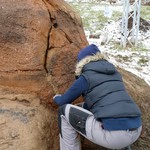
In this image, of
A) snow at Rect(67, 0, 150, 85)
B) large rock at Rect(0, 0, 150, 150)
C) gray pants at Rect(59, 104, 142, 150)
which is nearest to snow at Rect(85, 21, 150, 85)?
snow at Rect(67, 0, 150, 85)

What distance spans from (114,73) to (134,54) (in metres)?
5.52

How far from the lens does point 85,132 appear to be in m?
3.11

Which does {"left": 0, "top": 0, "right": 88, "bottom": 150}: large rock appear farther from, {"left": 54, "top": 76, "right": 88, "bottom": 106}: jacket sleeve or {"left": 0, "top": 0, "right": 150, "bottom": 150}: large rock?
{"left": 54, "top": 76, "right": 88, "bottom": 106}: jacket sleeve

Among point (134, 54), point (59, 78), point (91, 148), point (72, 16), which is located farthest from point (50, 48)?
point (134, 54)

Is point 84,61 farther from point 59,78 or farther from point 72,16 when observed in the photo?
point 72,16

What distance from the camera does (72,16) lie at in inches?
168

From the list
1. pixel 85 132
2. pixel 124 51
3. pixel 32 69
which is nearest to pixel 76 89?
pixel 85 132

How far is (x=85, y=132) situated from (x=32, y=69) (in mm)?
1057

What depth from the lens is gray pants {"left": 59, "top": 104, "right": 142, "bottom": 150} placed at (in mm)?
2982

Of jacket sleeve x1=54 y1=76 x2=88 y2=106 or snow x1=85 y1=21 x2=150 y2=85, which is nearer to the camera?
jacket sleeve x1=54 y1=76 x2=88 y2=106

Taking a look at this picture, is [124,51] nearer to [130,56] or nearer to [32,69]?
[130,56]

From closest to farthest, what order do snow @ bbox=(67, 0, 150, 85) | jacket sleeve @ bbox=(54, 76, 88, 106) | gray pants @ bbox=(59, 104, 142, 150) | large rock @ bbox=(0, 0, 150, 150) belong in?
1. gray pants @ bbox=(59, 104, 142, 150)
2. jacket sleeve @ bbox=(54, 76, 88, 106)
3. large rock @ bbox=(0, 0, 150, 150)
4. snow @ bbox=(67, 0, 150, 85)

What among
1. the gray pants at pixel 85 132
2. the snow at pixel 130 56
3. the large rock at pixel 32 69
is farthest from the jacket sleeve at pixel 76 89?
the snow at pixel 130 56

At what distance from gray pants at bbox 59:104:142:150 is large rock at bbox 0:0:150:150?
310mm
